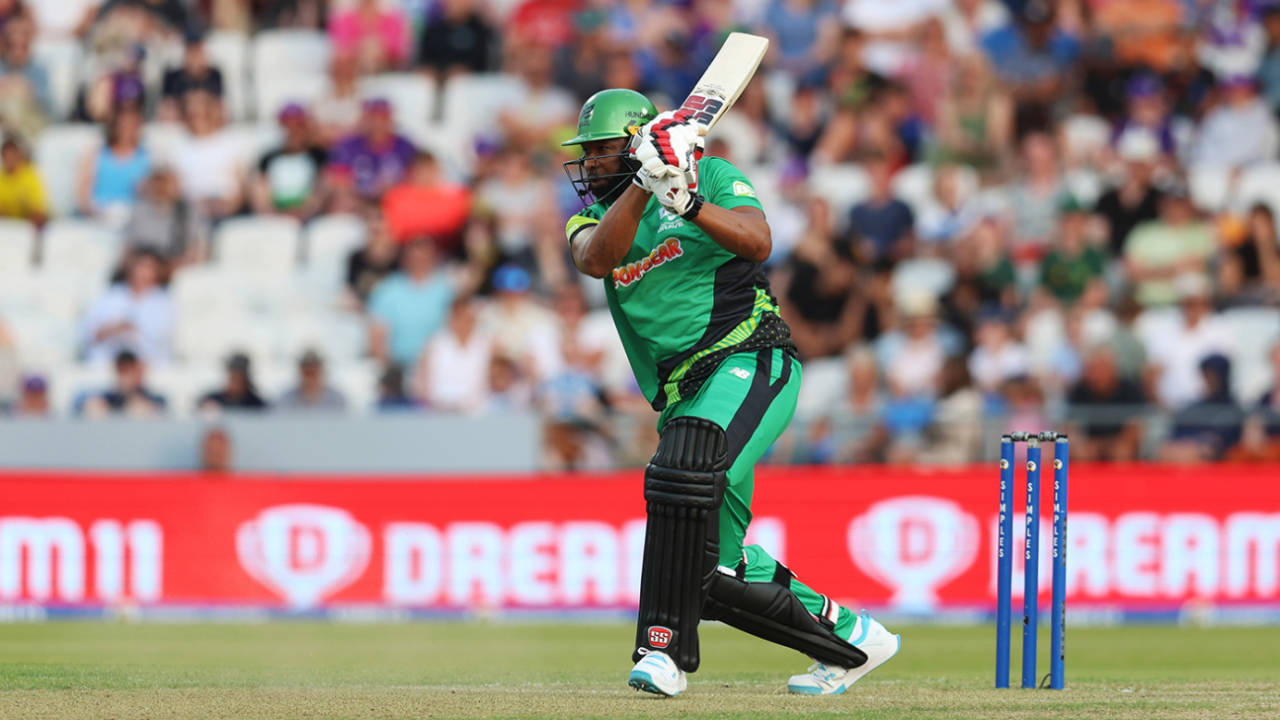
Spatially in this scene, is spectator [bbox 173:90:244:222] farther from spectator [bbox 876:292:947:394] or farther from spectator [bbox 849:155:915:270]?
spectator [bbox 876:292:947:394]

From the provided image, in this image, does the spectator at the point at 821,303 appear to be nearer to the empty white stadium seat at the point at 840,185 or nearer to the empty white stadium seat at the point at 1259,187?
the empty white stadium seat at the point at 840,185

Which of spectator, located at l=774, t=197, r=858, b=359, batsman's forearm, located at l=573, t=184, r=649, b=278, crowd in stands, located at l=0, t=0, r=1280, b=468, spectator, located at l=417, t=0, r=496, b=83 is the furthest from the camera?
spectator, located at l=417, t=0, r=496, b=83

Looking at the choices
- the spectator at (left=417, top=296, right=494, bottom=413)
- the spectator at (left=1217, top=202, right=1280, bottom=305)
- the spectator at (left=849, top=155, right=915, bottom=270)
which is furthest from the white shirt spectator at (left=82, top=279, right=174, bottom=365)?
the spectator at (left=1217, top=202, right=1280, bottom=305)

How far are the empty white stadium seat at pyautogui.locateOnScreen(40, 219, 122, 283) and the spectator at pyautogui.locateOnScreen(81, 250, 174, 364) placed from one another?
0.79 m

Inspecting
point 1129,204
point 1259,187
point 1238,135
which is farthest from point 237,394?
point 1238,135

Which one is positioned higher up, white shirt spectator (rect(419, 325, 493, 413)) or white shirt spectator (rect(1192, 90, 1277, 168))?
white shirt spectator (rect(1192, 90, 1277, 168))

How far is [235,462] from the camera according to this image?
13594 mm

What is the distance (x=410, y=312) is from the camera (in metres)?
15.0

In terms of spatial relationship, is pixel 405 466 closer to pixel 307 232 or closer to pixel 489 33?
pixel 307 232

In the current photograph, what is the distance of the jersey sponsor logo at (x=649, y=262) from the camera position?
6543mm

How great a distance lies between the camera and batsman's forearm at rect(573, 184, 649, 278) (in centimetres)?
620

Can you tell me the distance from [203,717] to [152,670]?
7.30ft

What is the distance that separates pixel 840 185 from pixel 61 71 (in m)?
7.51

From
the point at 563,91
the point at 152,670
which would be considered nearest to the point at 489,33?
the point at 563,91
